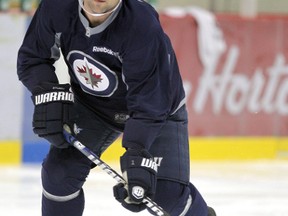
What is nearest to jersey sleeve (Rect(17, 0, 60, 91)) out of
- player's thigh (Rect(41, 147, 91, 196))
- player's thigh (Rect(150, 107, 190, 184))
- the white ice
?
player's thigh (Rect(41, 147, 91, 196))

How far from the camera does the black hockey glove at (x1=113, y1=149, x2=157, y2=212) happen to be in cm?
290

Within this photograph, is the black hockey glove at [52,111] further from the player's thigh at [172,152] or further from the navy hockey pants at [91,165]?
the player's thigh at [172,152]

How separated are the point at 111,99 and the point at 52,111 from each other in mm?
257

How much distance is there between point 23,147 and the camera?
21.8ft

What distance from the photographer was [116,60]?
10.0 feet

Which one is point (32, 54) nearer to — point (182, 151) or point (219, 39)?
point (182, 151)

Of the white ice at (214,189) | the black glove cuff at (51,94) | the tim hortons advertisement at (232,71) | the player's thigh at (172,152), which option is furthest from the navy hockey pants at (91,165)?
the tim hortons advertisement at (232,71)

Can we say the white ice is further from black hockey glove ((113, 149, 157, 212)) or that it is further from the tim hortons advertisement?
black hockey glove ((113, 149, 157, 212))

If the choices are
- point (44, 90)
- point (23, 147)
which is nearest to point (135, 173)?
point (44, 90)

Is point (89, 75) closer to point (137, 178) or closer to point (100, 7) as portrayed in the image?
point (100, 7)

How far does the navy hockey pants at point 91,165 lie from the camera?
3141mm

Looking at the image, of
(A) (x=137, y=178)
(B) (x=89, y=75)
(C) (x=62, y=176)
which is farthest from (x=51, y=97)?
(A) (x=137, y=178)

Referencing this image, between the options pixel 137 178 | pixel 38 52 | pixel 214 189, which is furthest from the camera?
pixel 214 189

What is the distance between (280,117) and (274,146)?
9.4 inches
